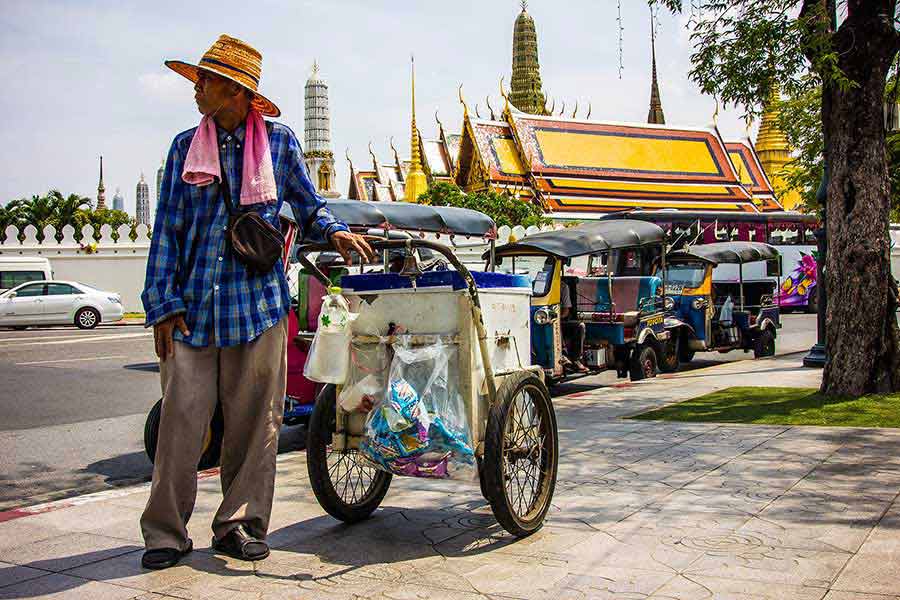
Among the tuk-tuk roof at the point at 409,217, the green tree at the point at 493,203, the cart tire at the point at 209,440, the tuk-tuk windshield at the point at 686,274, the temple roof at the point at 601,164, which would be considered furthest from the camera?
the temple roof at the point at 601,164

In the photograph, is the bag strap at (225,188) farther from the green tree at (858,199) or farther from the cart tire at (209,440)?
the green tree at (858,199)

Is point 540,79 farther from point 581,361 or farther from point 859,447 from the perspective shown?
point 859,447

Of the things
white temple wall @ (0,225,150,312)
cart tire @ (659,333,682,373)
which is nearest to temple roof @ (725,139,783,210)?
white temple wall @ (0,225,150,312)

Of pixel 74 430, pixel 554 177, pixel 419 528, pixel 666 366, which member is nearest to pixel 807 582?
pixel 419 528

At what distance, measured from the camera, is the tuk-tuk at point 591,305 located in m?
10.7

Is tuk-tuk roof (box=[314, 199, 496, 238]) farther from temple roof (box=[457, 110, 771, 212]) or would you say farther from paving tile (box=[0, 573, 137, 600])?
temple roof (box=[457, 110, 771, 212])

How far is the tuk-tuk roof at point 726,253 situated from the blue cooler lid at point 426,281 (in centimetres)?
1110

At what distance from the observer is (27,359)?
14.2m

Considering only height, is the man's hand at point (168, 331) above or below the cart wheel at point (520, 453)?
above

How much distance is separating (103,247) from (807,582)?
98.9 feet

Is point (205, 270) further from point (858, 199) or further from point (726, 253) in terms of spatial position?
point (726, 253)

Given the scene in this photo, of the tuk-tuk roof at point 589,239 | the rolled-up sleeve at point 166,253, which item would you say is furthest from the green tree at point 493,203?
the rolled-up sleeve at point 166,253

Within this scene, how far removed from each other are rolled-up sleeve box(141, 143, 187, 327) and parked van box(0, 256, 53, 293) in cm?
2412

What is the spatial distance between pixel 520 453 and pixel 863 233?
5129mm
